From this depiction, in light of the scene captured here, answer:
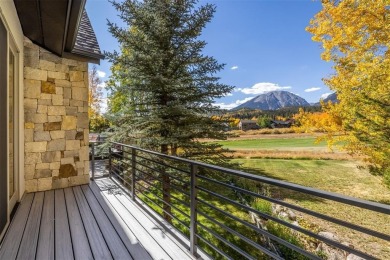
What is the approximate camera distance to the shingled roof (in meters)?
4.59

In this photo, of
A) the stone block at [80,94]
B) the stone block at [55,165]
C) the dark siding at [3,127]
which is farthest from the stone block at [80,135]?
the dark siding at [3,127]

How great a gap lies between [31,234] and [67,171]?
211 cm

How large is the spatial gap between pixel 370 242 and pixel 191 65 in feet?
21.6

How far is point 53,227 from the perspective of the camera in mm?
Result: 2814

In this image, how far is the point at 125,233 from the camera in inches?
105

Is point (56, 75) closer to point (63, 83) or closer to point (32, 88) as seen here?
point (63, 83)

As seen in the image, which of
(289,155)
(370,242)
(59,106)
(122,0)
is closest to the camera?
(59,106)

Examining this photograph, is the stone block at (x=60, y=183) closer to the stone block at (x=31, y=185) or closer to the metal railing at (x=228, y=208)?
the stone block at (x=31, y=185)

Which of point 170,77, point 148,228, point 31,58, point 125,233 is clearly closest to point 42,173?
point 31,58

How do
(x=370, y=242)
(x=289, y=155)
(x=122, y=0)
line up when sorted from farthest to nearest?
1. (x=289, y=155)
2. (x=370, y=242)
3. (x=122, y=0)

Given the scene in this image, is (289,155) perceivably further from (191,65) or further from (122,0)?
(122,0)

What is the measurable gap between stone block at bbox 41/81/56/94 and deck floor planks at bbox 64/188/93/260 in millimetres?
2079

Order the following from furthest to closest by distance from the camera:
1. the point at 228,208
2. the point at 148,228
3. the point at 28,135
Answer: the point at 228,208
the point at 28,135
the point at 148,228

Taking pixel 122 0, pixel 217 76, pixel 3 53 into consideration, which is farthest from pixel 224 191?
pixel 3 53
